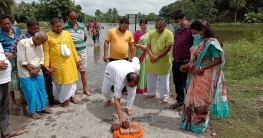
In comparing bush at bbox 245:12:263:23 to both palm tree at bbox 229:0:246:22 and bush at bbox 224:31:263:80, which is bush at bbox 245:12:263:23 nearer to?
palm tree at bbox 229:0:246:22

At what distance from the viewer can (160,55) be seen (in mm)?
4043

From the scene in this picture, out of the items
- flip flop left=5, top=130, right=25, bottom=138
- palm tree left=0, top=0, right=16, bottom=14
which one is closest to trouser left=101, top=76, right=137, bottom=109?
flip flop left=5, top=130, right=25, bottom=138

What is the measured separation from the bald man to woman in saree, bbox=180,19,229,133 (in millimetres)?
2386

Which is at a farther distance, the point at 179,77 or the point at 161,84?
the point at 161,84

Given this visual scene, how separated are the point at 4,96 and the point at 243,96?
450 cm

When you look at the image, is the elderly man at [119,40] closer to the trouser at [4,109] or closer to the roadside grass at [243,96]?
the roadside grass at [243,96]

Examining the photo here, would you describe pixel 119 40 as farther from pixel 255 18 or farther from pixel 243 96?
pixel 255 18

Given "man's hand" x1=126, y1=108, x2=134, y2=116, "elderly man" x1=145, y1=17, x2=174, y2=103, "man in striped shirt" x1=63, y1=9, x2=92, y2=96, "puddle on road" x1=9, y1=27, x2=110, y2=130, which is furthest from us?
"man in striped shirt" x1=63, y1=9, x2=92, y2=96

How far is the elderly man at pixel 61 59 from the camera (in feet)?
12.5

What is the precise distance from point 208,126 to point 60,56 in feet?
9.29

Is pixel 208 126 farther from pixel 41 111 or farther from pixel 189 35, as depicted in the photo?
pixel 41 111

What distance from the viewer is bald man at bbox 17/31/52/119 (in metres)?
3.44

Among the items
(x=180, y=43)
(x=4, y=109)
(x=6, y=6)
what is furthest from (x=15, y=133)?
(x=6, y=6)

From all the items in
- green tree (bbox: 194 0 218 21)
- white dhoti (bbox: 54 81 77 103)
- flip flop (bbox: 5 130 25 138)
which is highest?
green tree (bbox: 194 0 218 21)
